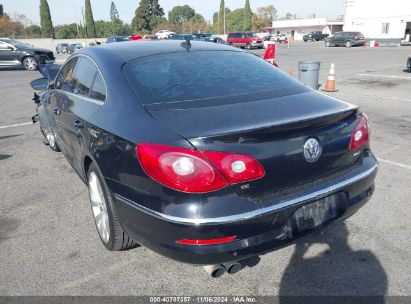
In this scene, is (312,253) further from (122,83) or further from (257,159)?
(122,83)

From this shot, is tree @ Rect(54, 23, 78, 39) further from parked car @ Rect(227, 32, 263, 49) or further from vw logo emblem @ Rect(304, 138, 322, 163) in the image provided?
vw logo emblem @ Rect(304, 138, 322, 163)

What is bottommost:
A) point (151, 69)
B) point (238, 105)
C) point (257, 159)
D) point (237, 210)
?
point (237, 210)

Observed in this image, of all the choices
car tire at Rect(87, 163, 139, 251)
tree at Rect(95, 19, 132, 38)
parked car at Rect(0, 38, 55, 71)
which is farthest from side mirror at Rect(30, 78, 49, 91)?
tree at Rect(95, 19, 132, 38)

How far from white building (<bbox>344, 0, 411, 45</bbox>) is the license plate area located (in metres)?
48.9

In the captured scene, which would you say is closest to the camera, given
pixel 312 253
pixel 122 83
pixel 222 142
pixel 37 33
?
pixel 222 142

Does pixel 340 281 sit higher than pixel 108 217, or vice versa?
pixel 108 217

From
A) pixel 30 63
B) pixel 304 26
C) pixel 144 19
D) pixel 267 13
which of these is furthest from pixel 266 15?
pixel 30 63

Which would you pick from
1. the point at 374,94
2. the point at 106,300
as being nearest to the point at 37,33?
the point at 374,94

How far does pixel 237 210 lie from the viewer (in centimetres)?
205

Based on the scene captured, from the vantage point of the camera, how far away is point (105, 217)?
9.45ft

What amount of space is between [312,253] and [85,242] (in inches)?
75.9

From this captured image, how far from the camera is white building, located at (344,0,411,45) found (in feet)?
154

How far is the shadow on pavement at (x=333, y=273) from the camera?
8.04 feet

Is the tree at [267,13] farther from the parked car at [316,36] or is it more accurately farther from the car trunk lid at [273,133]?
the car trunk lid at [273,133]
